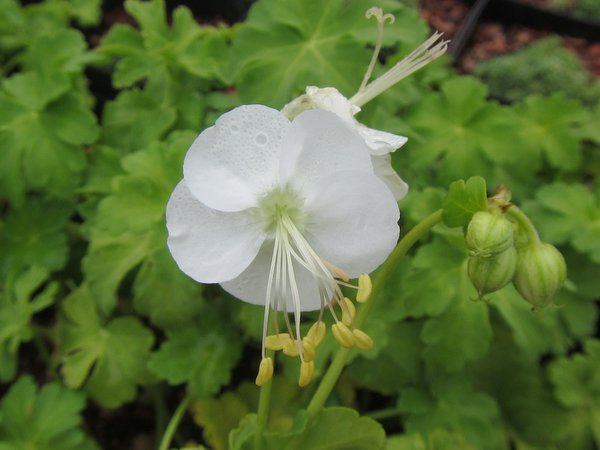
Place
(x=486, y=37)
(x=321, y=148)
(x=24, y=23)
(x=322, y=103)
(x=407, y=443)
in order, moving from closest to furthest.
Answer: (x=321, y=148) → (x=322, y=103) → (x=407, y=443) → (x=24, y=23) → (x=486, y=37)

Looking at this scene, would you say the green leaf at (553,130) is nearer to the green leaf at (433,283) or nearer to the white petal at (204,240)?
the green leaf at (433,283)

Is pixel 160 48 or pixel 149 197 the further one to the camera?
pixel 160 48

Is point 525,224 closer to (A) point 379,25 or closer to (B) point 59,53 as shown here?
(A) point 379,25

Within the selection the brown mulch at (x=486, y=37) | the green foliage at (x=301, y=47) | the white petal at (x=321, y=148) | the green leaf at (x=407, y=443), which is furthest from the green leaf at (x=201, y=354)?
→ the brown mulch at (x=486, y=37)

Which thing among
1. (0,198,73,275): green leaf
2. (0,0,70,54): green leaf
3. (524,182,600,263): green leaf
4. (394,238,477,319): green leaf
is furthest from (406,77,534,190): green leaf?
(0,0,70,54): green leaf

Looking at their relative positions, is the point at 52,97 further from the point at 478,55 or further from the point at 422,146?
the point at 478,55

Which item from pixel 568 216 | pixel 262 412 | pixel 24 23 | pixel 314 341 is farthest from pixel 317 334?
pixel 24 23
